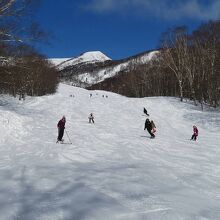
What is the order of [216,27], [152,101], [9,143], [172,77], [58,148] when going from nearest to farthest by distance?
1. [58,148]
2. [9,143]
3. [216,27]
4. [152,101]
5. [172,77]

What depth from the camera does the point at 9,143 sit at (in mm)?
18000

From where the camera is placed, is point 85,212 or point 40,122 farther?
point 40,122

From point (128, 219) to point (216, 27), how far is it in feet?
137

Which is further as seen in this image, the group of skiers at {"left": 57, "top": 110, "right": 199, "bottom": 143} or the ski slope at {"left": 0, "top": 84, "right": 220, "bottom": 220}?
the group of skiers at {"left": 57, "top": 110, "right": 199, "bottom": 143}

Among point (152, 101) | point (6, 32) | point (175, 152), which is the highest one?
point (6, 32)

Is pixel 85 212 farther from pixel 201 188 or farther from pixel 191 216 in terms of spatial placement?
pixel 201 188

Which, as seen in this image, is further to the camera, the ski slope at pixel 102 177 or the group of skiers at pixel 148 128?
the group of skiers at pixel 148 128

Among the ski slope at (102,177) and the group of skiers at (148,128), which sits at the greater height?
the group of skiers at (148,128)

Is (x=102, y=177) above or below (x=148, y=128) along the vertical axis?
below

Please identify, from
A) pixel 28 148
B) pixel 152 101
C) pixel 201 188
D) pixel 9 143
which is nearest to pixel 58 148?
pixel 28 148

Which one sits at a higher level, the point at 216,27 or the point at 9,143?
the point at 216,27

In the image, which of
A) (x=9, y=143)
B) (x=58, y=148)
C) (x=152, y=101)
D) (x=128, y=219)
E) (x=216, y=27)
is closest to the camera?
(x=128, y=219)

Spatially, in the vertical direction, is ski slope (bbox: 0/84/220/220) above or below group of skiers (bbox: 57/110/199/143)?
below

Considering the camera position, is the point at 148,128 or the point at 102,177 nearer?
the point at 102,177
